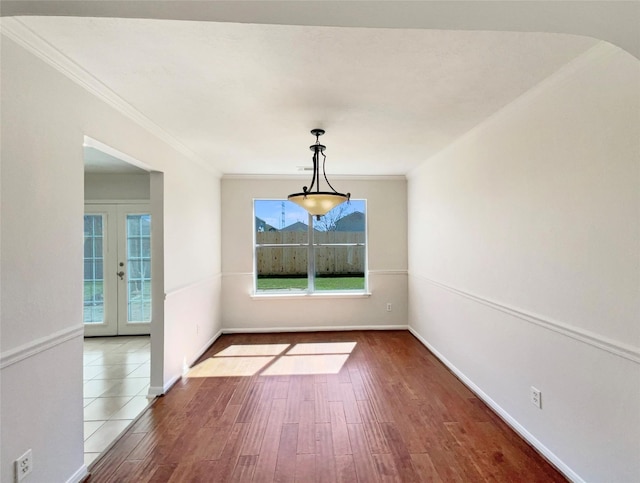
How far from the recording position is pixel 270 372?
3406 millimetres

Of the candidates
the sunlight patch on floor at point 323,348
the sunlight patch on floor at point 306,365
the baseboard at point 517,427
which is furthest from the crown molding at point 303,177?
the baseboard at point 517,427

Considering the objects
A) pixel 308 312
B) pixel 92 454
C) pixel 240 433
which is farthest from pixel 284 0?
pixel 308 312

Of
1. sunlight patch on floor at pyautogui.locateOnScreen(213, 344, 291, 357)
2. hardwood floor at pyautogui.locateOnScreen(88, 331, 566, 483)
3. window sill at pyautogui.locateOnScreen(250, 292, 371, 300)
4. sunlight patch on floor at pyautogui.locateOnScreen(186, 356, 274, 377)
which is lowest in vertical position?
hardwood floor at pyautogui.locateOnScreen(88, 331, 566, 483)

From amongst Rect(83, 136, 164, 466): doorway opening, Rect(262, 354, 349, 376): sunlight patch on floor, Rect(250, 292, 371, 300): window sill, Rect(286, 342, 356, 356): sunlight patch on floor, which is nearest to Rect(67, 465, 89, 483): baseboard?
Rect(262, 354, 349, 376): sunlight patch on floor

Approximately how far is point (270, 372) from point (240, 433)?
3.49 feet

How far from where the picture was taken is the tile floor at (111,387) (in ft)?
7.68

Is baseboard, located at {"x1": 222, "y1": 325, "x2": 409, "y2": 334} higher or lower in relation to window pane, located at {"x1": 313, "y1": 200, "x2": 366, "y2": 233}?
lower

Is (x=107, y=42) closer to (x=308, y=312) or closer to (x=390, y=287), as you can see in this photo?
(x=308, y=312)

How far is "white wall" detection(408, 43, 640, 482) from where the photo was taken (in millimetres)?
1538

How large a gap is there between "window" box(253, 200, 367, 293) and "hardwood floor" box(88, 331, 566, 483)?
1.59 m

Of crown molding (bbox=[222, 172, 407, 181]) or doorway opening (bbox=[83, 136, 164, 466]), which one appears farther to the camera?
crown molding (bbox=[222, 172, 407, 181])

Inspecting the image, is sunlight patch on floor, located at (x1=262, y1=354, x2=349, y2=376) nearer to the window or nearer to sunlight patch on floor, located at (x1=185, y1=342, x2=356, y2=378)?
sunlight patch on floor, located at (x1=185, y1=342, x2=356, y2=378)

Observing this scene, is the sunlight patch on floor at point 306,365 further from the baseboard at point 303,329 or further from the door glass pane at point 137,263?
the door glass pane at point 137,263

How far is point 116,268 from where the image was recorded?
466 cm
